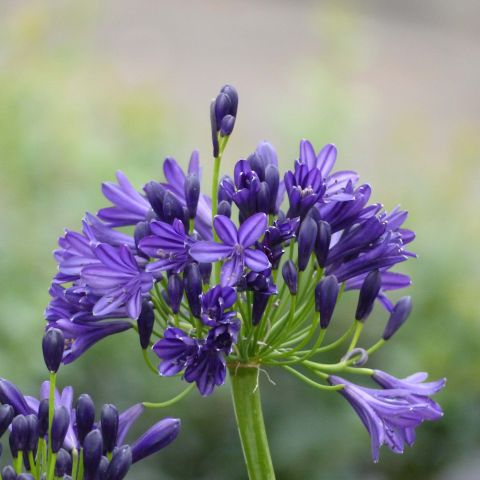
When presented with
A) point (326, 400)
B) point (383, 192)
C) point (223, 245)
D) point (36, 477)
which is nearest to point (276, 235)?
point (223, 245)

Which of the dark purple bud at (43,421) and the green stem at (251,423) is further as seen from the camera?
the green stem at (251,423)

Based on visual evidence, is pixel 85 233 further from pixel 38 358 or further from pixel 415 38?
pixel 415 38

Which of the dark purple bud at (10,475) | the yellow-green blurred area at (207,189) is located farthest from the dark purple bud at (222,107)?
the yellow-green blurred area at (207,189)

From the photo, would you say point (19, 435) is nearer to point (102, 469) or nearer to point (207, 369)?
point (102, 469)

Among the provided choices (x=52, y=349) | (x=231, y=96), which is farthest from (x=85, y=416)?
(x=231, y=96)

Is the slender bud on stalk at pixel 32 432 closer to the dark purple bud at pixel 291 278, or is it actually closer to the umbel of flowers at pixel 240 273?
the umbel of flowers at pixel 240 273

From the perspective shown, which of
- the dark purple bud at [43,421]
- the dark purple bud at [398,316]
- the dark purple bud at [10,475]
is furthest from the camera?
the dark purple bud at [398,316]
